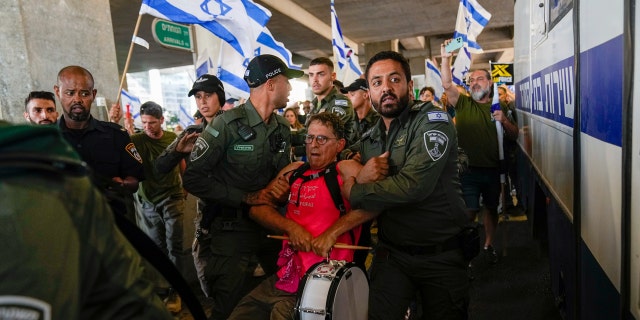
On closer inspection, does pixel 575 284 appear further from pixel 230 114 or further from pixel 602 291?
pixel 230 114

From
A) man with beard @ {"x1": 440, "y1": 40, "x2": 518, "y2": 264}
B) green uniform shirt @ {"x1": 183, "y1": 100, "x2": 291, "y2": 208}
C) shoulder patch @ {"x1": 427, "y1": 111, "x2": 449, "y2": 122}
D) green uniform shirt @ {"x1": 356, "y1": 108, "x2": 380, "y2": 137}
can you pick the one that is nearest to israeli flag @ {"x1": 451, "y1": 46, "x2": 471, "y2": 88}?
man with beard @ {"x1": 440, "y1": 40, "x2": 518, "y2": 264}

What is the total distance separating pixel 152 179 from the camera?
5.00 metres

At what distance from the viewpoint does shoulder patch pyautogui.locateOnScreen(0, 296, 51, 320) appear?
63 centimetres

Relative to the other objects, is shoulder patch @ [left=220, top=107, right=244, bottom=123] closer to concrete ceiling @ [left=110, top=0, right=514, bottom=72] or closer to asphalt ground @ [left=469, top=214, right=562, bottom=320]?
asphalt ground @ [left=469, top=214, right=562, bottom=320]

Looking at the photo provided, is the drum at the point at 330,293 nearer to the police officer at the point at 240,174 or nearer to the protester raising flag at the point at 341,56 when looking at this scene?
the police officer at the point at 240,174

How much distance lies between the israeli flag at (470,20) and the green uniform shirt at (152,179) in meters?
4.52

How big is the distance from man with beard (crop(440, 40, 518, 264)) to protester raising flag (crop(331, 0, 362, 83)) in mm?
2168

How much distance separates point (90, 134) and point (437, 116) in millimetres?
2543

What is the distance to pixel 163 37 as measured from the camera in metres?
5.55

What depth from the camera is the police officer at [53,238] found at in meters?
0.65

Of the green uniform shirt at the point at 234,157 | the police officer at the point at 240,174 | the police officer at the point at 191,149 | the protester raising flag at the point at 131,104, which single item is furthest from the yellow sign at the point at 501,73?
the green uniform shirt at the point at 234,157

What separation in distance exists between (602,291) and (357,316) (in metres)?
1.17

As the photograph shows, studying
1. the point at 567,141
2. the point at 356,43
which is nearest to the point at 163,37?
the point at 567,141

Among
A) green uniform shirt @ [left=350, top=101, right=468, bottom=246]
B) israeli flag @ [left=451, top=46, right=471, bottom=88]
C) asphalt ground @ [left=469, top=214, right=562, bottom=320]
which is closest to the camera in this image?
green uniform shirt @ [left=350, top=101, right=468, bottom=246]
